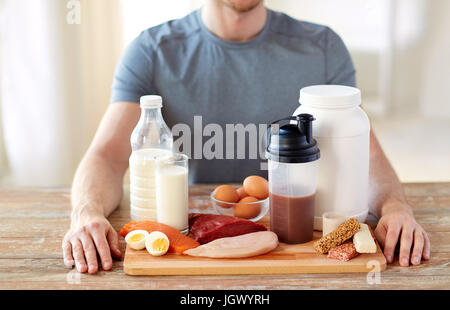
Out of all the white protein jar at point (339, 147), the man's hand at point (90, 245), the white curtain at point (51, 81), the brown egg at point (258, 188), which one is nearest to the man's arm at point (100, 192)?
the man's hand at point (90, 245)

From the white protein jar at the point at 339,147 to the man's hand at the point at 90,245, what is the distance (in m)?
0.43

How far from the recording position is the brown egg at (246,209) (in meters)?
1.28

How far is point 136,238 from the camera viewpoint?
3.86 ft

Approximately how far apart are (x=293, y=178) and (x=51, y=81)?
211cm

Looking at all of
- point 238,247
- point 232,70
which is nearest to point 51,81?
point 232,70

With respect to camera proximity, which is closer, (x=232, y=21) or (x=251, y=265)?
(x=251, y=265)

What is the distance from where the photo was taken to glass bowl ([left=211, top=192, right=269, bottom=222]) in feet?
4.21

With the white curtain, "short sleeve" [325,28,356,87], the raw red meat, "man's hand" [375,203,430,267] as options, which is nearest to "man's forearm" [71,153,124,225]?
the raw red meat

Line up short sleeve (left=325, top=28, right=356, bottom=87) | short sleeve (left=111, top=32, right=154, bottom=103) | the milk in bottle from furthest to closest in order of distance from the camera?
1. short sleeve (left=325, top=28, right=356, bottom=87)
2. short sleeve (left=111, top=32, right=154, bottom=103)
3. the milk in bottle

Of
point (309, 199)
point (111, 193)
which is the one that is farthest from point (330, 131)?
point (111, 193)

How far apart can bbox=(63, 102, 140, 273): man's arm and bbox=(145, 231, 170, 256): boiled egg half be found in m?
0.07
